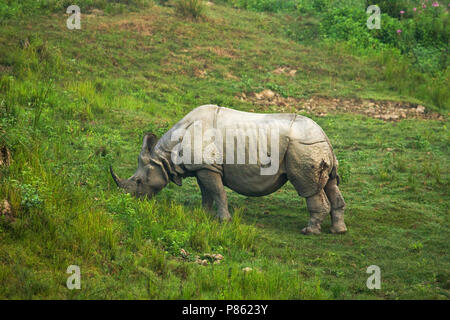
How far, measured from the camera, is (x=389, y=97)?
15805mm

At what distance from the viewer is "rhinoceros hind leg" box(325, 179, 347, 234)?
865cm

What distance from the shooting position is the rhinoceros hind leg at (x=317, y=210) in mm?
8547

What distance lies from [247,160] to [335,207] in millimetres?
1477

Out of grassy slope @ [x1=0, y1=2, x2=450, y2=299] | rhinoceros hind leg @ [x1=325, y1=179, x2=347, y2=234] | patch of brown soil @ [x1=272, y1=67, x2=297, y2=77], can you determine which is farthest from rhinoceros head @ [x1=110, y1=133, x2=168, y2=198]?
patch of brown soil @ [x1=272, y1=67, x2=297, y2=77]

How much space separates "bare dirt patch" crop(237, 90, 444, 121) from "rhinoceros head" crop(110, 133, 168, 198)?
20.9 feet

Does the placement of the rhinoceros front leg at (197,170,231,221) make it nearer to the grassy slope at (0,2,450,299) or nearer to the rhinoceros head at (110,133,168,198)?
the grassy slope at (0,2,450,299)

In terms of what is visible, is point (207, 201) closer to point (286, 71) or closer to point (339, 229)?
point (339, 229)

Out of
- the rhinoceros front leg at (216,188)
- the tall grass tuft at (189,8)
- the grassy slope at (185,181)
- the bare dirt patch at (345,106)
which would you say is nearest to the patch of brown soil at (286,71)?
the grassy slope at (185,181)

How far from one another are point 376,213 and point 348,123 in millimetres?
5158

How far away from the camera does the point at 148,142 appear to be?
8945mm

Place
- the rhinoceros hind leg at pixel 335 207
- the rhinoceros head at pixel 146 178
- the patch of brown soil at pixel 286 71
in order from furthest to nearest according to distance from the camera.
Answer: the patch of brown soil at pixel 286 71 < the rhinoceros head at pixel 146 178 < the rhinoceros hind leg at pixel 335 207

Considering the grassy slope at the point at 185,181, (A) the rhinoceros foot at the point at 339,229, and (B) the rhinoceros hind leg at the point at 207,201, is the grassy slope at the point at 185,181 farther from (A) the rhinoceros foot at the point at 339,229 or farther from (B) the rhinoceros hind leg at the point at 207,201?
(B) the rhinoceros hind leg at the point at 207,201

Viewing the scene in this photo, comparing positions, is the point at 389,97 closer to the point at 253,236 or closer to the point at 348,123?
the point at 348,123

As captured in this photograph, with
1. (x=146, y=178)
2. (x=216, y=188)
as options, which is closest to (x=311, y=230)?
(x=216, y=188)
